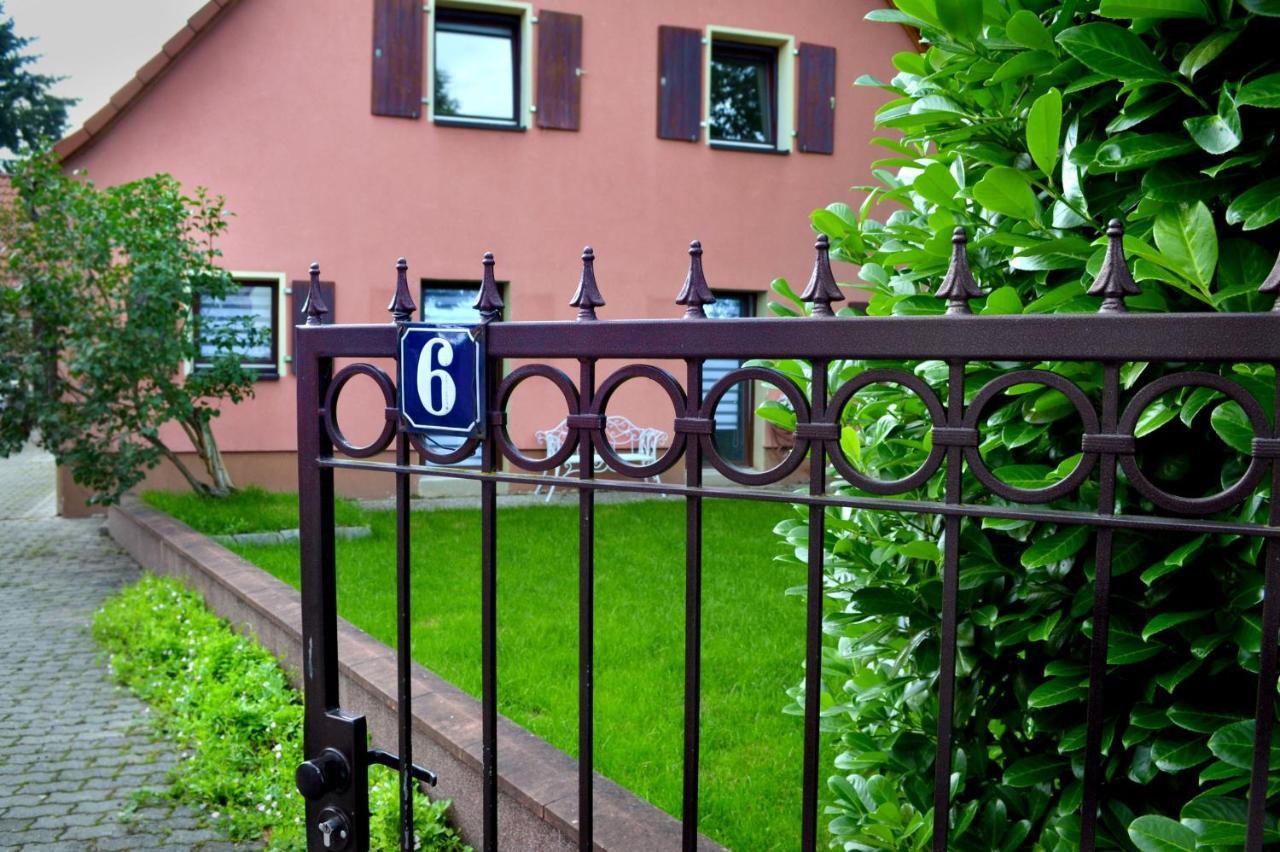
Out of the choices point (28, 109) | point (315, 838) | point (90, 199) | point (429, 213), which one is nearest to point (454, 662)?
point (315, 838)

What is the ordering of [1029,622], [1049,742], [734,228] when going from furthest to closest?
1. [734,228]
2. [1049,742]
3. [1029,622]

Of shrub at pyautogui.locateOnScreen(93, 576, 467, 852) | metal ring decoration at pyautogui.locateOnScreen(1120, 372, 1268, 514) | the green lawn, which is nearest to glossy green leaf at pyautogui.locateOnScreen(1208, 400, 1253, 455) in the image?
metal ring decoration at pyautogui.locateOnScreen(1120, 372, 1268, 514)

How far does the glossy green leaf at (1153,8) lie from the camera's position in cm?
135

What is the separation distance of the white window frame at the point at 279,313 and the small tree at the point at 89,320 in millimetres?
2538

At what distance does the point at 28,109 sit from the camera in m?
39.5

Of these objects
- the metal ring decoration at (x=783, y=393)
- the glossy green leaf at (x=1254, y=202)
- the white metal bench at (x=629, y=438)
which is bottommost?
the white metal bench at (x=629, y=438)

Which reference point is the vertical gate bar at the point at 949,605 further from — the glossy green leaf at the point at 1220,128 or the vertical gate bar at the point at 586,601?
the vertical gate bar at the point at 586,601

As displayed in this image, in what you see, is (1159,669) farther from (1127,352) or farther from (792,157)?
(792,157)

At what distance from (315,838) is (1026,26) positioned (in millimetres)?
1979

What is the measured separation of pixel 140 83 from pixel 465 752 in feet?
32.8

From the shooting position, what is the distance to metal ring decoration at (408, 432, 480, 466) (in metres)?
1.86

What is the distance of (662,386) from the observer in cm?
158

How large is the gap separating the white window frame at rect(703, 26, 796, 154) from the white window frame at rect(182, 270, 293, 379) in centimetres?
530

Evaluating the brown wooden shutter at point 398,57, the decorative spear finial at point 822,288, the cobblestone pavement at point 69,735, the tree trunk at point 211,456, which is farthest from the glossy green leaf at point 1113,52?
the brown wooden shutter at point 398,57
